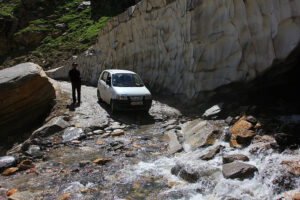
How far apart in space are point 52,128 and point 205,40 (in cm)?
630

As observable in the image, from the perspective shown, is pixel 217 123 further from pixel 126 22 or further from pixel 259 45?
pixel 126 22

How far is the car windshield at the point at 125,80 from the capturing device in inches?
426

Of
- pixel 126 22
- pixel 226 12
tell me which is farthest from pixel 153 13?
pixel 226 12

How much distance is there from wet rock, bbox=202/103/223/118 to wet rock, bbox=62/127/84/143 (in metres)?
4.06

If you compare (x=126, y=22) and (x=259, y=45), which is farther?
(x=126, y=22)

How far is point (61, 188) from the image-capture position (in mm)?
5391

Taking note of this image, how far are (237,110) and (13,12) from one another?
41540mm

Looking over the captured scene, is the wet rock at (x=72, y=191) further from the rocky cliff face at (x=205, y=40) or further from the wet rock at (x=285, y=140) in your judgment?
the rocky cliff face at (x=205, y=40)

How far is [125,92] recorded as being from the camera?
33.2ft

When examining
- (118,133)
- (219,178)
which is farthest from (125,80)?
(219,178)

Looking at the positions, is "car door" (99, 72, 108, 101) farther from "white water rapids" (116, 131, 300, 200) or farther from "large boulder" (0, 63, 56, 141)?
"white water rapids" (116, 131, 300, 200)

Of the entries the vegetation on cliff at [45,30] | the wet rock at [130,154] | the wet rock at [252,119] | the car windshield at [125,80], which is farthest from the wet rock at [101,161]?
the vegetation on cliff at [45,30]

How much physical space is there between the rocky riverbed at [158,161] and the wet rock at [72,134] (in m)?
0.03

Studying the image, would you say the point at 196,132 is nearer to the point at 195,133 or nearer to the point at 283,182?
the point at 195,133
